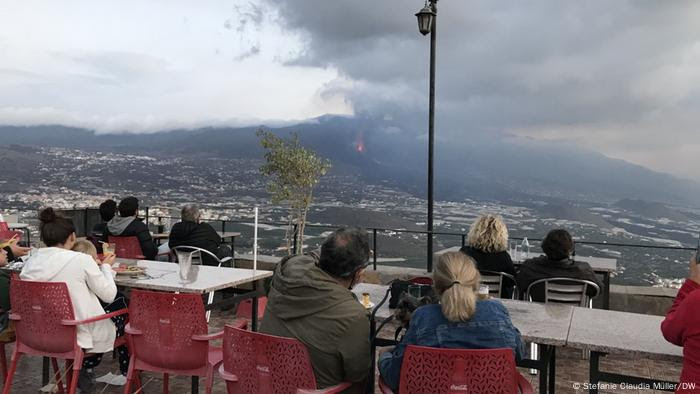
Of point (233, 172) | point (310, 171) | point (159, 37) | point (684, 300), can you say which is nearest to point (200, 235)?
point (684, 300)

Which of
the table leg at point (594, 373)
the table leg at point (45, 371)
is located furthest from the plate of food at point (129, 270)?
the table leg at point (594, 373)

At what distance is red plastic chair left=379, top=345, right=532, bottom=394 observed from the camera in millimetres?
2033

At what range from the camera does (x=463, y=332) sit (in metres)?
2.12

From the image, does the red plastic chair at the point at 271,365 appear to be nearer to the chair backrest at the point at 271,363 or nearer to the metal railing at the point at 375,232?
the chair backrest at the point at 271,363

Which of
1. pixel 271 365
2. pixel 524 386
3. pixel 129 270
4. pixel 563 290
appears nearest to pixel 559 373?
pixel 563 290

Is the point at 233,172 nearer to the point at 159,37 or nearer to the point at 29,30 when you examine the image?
the point at 159,37

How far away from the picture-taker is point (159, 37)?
16266 mm

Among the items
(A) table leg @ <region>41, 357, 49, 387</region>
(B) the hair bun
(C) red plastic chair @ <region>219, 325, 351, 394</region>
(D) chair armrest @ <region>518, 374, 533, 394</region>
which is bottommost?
(A) table leg @ <region>41, 357, 49, 387</region>

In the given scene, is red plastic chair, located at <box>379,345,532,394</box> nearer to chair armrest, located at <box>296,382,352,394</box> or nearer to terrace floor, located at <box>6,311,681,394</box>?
chair armrest, located at <box>296,382,352,394</box>

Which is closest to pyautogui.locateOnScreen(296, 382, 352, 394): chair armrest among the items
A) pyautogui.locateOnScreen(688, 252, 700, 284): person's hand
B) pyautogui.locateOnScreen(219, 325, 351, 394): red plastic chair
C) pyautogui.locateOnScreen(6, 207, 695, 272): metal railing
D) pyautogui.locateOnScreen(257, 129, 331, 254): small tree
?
pyautogui.locateOnScreen(219, 325, 351, 394): red plastic chair

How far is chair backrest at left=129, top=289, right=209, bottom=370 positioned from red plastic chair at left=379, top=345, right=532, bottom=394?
1329 millimetres

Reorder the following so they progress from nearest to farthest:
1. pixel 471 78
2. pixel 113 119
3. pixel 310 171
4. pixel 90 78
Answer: pixel 310 171 < pixel 90 78 < pixel 471 78 < pixel 113 119

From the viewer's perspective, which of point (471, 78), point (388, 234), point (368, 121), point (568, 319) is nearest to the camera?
point (568, 319)

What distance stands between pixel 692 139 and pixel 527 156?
5465cm
